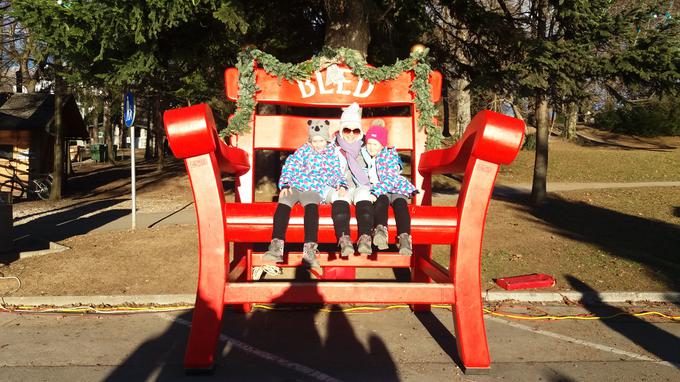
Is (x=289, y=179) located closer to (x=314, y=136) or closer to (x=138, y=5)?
(x=314, y=136)

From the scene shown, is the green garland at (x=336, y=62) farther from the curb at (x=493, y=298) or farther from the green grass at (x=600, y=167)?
the green grass at (x=600, y=167)

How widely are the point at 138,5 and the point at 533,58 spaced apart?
5566 millimetres

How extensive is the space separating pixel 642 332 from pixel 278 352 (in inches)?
119

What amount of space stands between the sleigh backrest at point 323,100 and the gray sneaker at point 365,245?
1374 mm

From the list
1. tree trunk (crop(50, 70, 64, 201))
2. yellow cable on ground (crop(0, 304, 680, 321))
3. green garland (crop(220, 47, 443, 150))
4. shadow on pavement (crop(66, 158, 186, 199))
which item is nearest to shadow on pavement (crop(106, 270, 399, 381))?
yellow cable on ground (crop(0, 304, 680, 321))

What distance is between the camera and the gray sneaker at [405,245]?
3.39m

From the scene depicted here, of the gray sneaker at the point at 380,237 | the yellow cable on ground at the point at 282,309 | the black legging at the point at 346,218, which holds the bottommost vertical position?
the yellow cable on ground at the point at 282,309

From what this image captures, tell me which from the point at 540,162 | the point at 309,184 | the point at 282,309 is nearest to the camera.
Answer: the point at 309,184

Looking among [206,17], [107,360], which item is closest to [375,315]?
[107,360]

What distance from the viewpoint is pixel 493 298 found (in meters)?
5.72

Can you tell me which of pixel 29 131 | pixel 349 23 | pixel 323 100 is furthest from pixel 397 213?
pixel 29 131

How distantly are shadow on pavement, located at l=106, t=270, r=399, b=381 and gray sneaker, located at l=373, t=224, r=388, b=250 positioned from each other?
2.21ft

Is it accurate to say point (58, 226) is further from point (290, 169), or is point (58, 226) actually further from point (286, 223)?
point (286, 223)

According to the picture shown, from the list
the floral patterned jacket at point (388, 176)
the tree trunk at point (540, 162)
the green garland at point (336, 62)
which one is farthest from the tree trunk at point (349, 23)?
the tree trunk at point (540, 162)
